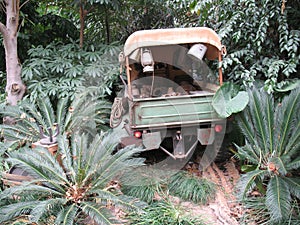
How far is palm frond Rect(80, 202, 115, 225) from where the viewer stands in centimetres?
257

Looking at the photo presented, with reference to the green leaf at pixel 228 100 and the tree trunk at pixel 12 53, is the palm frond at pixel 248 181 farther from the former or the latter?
the tree trunk at pixel 12 53

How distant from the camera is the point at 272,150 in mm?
3363

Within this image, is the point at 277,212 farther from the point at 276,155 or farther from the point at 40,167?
the point at 40,167

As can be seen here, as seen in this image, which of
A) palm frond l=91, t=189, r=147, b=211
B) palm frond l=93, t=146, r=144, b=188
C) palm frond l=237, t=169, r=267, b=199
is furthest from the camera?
palm frond l=93, t=146, r=144, b=188

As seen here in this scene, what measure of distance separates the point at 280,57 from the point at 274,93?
0.83 metres

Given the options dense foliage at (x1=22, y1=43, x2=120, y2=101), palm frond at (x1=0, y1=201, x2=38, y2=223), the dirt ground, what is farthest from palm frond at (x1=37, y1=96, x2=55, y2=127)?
the dirt ground

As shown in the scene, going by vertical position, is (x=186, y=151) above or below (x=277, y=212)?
above

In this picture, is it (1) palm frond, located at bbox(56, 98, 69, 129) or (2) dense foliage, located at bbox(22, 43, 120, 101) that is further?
(2) dense foliage, located at bbox(22, 43, 120, 101)

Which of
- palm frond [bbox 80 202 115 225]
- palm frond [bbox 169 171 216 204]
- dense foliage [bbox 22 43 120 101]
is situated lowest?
palm frond [bbox 169 171 216 204]

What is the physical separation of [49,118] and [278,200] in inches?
125

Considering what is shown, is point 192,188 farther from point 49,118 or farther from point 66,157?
point 49,118

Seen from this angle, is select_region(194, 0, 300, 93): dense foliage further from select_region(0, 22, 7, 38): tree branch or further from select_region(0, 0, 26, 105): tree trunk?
select_region(0, 22, 7, 38): tree branch

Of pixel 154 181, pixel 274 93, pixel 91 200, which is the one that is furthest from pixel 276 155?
pixel 91 200

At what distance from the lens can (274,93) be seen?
4117mm
